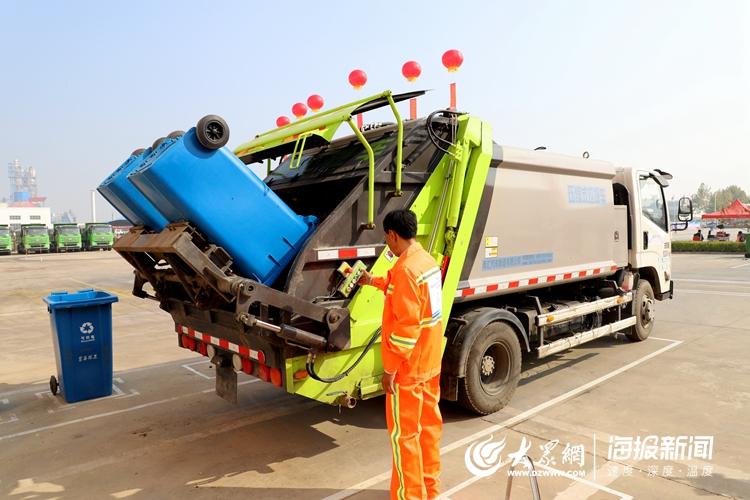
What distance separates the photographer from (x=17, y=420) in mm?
4613

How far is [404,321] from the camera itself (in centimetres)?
270

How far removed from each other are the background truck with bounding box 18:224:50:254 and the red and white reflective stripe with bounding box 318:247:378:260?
38.3 meters

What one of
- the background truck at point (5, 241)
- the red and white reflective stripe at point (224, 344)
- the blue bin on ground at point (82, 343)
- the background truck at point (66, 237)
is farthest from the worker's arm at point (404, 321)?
the background truck at point (5, 241)

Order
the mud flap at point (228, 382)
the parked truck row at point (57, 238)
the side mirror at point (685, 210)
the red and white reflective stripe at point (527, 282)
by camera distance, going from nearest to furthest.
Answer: the mud flap at point (228, 382), the red and white reflective stripe at point (527, 282), the side mirror at point (685, 210), the parked truck row at point (57, 238)

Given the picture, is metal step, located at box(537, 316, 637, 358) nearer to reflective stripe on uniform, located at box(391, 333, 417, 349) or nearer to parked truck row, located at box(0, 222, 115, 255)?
reflective stripe on uniform, located at box(391, 333, 417, 349)

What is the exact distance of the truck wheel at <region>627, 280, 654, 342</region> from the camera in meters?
6.84

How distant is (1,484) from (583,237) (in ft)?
18.7

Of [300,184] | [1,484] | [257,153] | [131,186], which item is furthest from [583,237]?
[1,484]

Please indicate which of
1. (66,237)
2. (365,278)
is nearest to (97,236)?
(66,237)

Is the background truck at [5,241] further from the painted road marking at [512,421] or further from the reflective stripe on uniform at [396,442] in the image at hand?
the reflective stripe on uniform at [396,442]

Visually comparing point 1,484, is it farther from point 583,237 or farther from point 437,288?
point 583,237

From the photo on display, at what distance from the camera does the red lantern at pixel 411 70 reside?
5763mm

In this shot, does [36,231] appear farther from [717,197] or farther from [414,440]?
[717,197]

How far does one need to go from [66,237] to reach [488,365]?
3891cm
